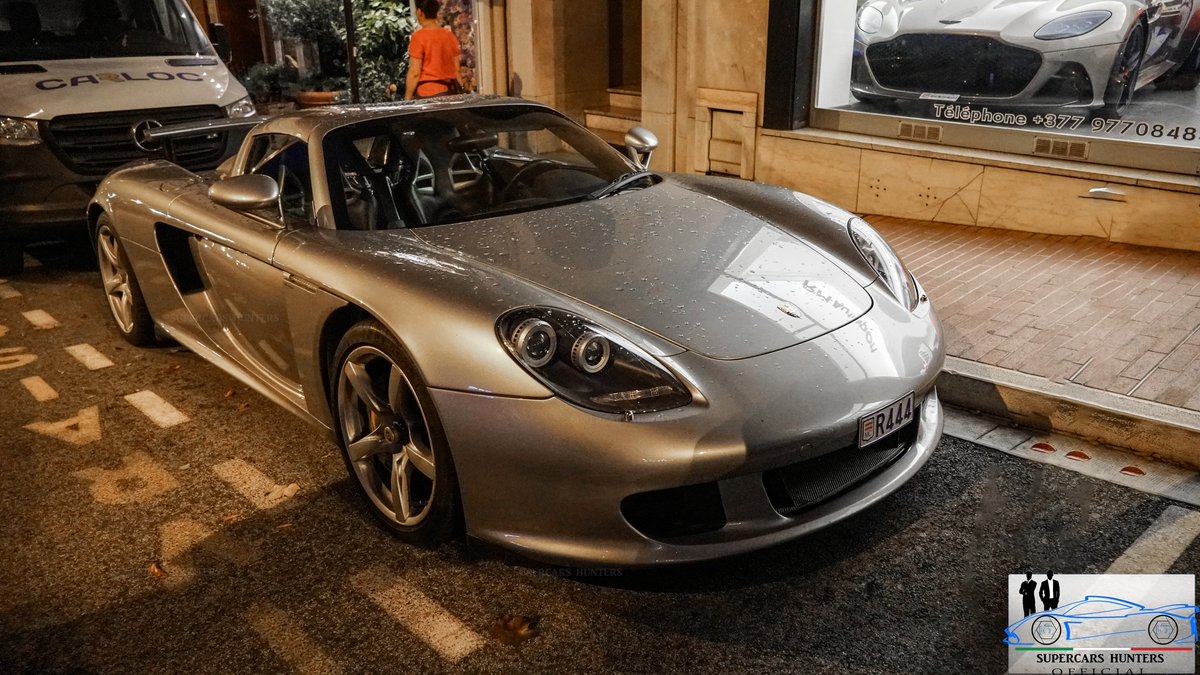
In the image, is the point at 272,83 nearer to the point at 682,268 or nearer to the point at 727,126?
the point at 727,126

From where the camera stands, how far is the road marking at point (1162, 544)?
2.89 m

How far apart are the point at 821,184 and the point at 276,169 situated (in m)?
4.97

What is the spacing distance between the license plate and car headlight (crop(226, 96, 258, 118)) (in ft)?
19.6

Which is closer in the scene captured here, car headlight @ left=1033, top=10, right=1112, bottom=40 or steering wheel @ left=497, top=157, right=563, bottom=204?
steering wheel @ left=497, top=157, right=563, bottom=204

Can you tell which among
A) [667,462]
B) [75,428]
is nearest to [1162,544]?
[667,462]

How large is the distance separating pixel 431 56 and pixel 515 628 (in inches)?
280

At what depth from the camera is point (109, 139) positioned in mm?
6770

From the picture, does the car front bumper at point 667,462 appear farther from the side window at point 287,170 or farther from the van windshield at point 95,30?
the van windshield at point 95,30

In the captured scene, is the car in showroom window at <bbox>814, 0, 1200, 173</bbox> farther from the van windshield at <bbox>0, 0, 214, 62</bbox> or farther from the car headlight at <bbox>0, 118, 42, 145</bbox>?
the car headlight at <bbox>0, 118, 42, 145</bbox>

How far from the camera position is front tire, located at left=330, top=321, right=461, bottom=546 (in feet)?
9.43

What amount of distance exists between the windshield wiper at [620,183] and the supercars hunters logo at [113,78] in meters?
4.66

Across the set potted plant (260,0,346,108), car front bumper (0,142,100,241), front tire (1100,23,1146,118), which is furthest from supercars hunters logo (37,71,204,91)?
potted plant (260,0,346,108)

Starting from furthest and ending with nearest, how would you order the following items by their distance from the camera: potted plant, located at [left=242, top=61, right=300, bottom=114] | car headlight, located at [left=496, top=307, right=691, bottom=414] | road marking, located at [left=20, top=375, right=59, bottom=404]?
potted plant, located at [left=242, top=61, right=300, bottom=114] → road marking, located at [left=20, top=375, right=59, bottom=404] → car headlight, located at [left=496, top=307, right=691, bottom=414]

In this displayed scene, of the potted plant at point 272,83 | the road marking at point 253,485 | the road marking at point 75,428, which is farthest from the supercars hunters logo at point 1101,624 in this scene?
the potted plant at point 272,83
